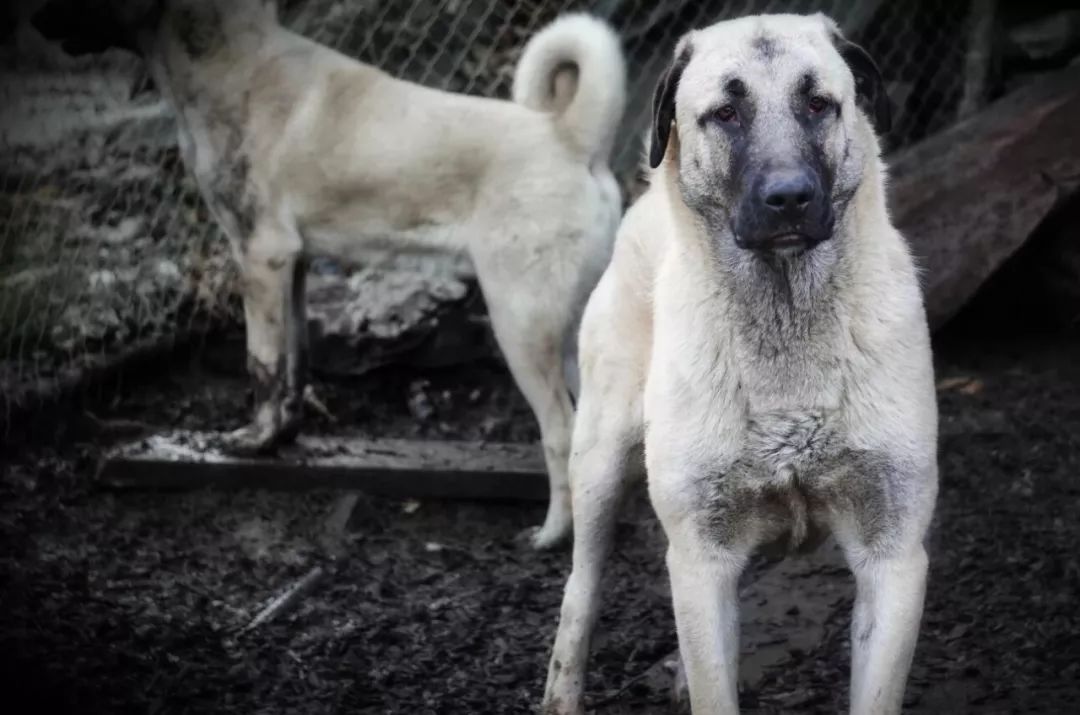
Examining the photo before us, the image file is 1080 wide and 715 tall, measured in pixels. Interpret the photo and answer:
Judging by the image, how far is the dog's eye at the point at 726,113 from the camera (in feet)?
9.55

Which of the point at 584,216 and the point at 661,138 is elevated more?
the point at 661,138

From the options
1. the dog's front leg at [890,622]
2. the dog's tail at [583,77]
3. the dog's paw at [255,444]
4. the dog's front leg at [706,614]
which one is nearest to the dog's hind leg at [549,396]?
the dog's tail at [583,77]

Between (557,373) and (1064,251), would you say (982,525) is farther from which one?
(1064,251)

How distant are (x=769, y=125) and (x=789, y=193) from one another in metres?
0.17

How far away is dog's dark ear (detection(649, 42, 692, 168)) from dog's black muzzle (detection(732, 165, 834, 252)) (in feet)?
0.96

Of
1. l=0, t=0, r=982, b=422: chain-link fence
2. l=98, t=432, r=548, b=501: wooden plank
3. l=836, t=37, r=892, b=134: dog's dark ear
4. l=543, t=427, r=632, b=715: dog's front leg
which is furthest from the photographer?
l=0, t=0, r=982, b=422: chain-link fence

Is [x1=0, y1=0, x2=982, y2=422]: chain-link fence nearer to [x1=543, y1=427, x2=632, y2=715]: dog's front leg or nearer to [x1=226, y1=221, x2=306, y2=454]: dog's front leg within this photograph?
[x1=226, y1=221, x2=306, y2=454]: dog's front leg

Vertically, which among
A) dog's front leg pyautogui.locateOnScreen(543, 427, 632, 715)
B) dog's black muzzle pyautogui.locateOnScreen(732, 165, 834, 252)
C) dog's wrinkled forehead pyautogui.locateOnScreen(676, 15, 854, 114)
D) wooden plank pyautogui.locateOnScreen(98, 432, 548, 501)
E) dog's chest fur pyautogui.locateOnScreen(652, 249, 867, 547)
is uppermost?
dog's wrinkled forehead pyautogui.locateOnScreen(676, 15, 854, 114)

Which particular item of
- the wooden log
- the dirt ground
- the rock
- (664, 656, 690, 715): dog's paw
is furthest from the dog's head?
the rock

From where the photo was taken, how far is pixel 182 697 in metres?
3.71

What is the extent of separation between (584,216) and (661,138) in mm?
1720

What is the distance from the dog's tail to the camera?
4824mm

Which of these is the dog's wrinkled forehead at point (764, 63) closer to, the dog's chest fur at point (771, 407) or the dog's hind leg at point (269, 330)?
the dog's chest fur at point (771, 407)

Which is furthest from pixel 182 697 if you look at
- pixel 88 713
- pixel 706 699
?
pixel 706 699
